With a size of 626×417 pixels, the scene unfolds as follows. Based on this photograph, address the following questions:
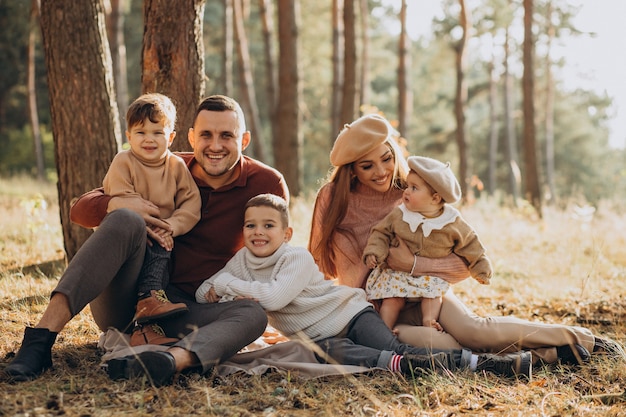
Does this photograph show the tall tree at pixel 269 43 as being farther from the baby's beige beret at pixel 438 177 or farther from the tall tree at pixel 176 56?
the baby's beige beret at pixel 438 177

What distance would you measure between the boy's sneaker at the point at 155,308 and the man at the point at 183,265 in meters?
0.14

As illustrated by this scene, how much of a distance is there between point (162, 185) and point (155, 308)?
0.76 m

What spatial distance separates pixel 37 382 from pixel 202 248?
121 centimetres

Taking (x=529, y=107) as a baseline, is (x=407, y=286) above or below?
below

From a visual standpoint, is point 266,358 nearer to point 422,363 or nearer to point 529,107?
point 422,363

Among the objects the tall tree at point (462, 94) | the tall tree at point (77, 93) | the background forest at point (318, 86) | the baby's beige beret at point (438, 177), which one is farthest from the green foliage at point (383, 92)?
the baby's beige beret at point (438, 177)

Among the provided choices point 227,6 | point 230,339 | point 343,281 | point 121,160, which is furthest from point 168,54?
point 227,6

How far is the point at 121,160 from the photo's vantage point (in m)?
3.91

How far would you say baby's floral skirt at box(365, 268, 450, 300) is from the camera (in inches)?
158

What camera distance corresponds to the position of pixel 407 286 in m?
4.04

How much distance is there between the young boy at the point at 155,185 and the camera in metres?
3.72

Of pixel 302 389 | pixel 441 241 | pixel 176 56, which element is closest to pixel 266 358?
pixel 302 389

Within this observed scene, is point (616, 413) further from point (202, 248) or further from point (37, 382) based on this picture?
point (37, 382)

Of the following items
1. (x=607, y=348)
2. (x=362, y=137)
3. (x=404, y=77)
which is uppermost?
(x=404, y=77)
